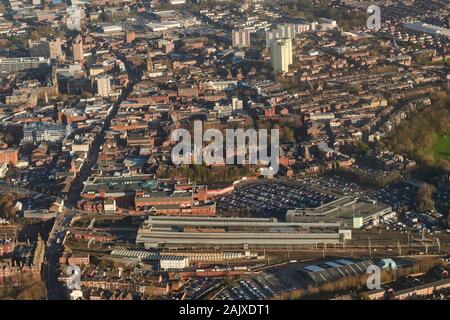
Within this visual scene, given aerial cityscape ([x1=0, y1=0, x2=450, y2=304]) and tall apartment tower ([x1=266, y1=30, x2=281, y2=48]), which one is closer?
aerial cityscape ([x1=0, y1=0, x2=450, y2=304])

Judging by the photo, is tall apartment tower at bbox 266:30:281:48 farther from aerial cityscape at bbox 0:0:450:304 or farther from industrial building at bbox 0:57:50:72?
Answer: industrial building at bbox 0:57:50:72

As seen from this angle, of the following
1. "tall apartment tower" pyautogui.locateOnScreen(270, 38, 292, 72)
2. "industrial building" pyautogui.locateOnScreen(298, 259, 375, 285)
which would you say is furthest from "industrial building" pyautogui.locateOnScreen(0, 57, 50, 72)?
"industrial building" pyautogui.locateOnScreen(298, 259, 375, 285)

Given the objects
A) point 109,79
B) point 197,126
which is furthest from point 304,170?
point 109,79

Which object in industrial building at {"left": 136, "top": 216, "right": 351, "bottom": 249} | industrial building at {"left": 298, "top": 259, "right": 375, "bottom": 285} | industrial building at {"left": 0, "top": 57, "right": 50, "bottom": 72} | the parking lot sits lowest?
industrial building at {"left": 0, "top": 57, "right": 50, "bottom": 72}

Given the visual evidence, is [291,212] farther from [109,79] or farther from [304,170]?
[109,79]

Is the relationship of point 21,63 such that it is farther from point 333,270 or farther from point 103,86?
point 333,270

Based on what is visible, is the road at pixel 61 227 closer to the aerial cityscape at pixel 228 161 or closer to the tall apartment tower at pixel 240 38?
the aerial cityscape at pixel 228 161

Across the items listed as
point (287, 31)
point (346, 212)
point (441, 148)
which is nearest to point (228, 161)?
point (346, 212)
